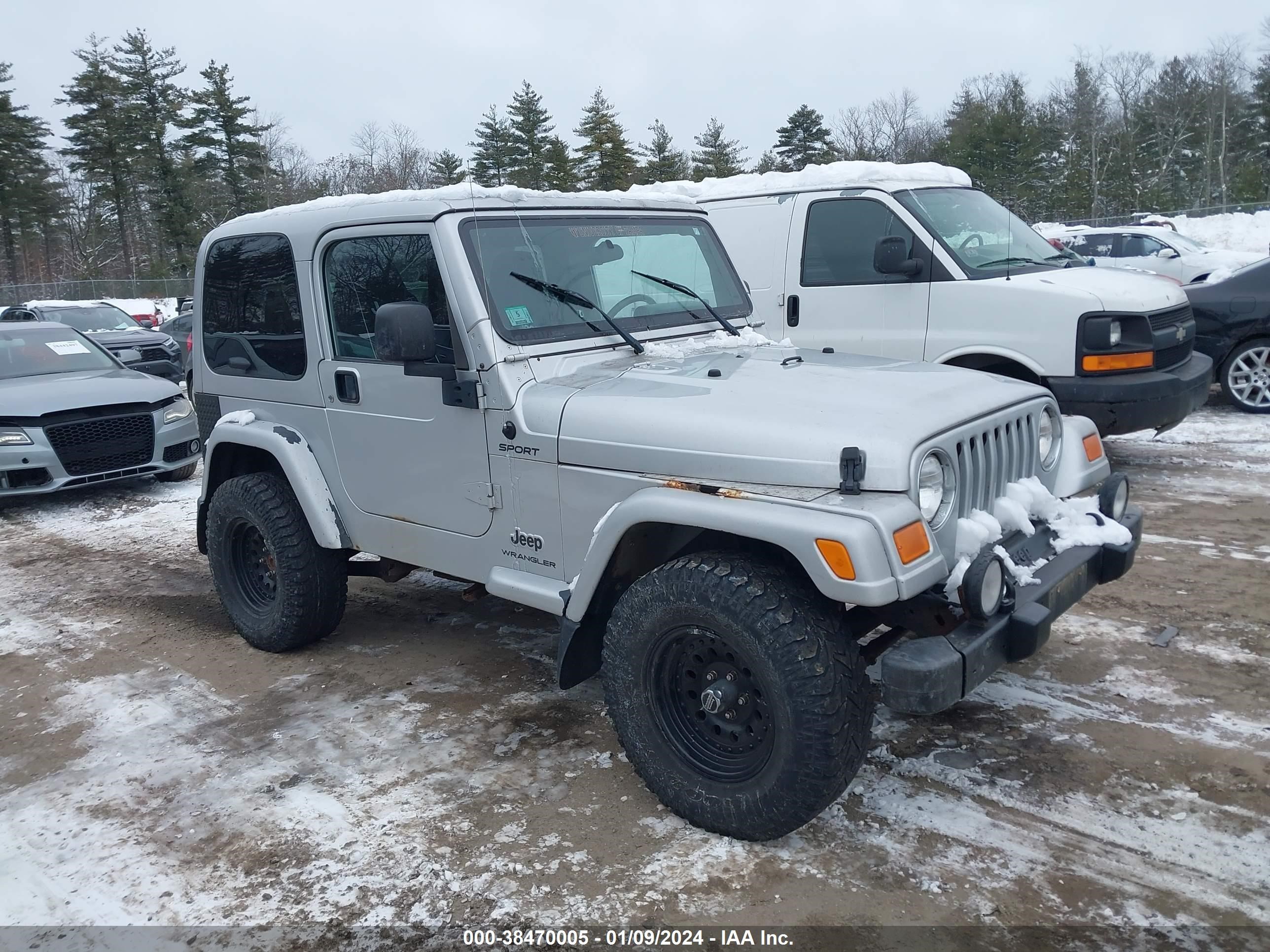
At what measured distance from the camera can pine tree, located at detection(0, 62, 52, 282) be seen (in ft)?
136

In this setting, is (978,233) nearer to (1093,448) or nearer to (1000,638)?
(1093,448)

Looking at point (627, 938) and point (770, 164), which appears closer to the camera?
point (627, 938)

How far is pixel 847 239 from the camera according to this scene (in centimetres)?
707

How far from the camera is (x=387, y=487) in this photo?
418 centimetres

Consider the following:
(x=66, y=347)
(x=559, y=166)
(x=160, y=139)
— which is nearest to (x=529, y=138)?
(x=559, y=166)

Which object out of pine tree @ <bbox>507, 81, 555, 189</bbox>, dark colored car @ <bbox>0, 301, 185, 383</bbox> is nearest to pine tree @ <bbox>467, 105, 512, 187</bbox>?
pine tree @ <bbox>507, 81, 555, 189</bbox>

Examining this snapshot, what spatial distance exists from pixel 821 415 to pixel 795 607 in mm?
633

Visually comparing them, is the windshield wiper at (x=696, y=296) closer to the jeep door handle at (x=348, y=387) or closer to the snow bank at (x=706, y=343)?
the snow bank at (x=706, y=343)

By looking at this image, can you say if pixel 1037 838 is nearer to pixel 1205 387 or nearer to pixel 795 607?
pixel 795 607

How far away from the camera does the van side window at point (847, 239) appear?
691 centimetres

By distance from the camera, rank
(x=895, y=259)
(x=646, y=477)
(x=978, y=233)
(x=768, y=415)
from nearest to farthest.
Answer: (x=768, y=415) < (x=646, y=477) < (x=895, y=259) < (x=978, y=233)

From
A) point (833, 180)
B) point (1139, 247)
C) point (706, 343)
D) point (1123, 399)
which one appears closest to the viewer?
point (706, 343)

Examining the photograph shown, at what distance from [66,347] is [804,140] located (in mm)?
34418

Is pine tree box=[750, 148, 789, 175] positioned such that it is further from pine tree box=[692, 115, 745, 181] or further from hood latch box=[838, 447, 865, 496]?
hood latch box=[838, 447, 865, 496]
